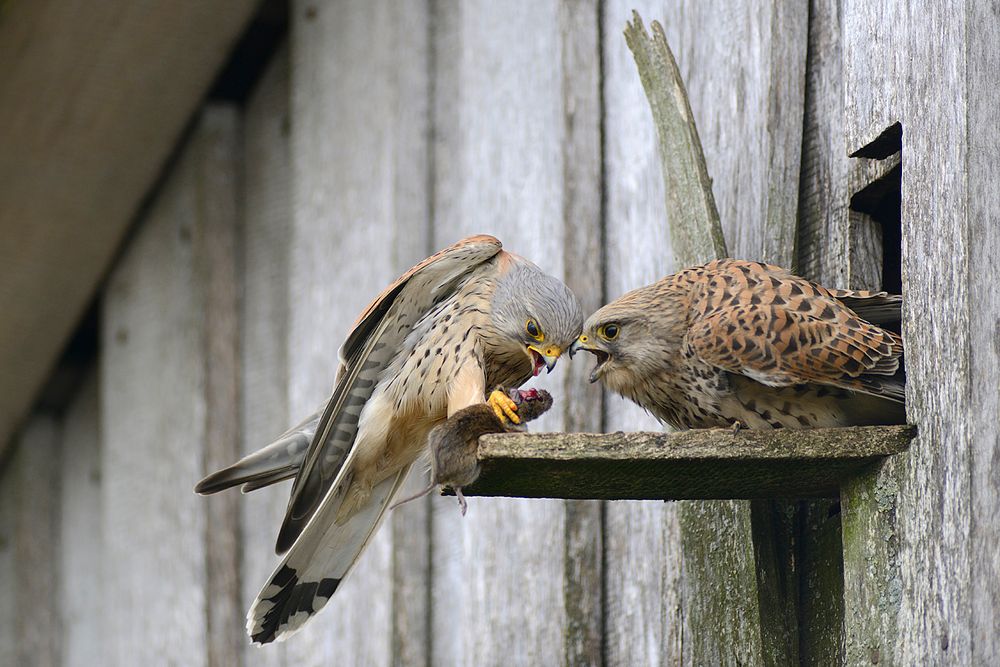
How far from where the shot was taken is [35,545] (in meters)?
5.46

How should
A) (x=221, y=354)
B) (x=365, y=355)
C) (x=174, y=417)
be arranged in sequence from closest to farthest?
1. (x=365, y=355)
2. (x=221, y=354)
3. (x=174, y=417)

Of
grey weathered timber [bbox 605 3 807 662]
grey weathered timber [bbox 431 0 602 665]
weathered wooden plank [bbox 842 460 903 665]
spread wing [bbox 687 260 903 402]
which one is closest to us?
weathered wooden plank [bbox 842 460 903 665]

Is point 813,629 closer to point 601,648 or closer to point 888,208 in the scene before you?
point 601,648

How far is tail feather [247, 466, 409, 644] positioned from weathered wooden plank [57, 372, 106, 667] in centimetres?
191

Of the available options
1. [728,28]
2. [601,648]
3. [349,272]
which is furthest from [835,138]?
[349,272]

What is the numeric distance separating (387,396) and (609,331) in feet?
2.17

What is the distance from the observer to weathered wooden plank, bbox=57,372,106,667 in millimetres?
5293

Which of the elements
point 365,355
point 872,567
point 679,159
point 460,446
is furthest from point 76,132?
point 872,567

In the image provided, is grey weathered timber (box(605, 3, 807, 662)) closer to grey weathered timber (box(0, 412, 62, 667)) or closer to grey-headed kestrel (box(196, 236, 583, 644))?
grey-headed kestrel (box(196, 236, 583, 644))

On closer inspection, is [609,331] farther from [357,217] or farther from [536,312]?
[357,217]

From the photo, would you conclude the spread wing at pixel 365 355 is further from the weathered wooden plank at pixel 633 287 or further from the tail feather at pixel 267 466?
the weathered wooden plank at pixel 633 287

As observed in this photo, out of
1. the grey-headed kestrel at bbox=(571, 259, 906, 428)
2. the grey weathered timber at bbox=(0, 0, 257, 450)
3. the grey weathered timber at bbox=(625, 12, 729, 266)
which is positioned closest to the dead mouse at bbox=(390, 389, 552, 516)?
the grey-headed kestrel at bbox=(571, 259, 906, 428)

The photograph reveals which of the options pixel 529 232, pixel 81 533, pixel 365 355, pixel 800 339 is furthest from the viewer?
pixel 81 533

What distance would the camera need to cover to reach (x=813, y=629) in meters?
2.90
